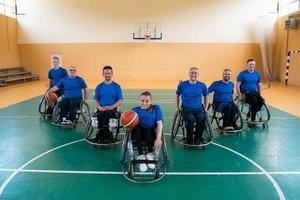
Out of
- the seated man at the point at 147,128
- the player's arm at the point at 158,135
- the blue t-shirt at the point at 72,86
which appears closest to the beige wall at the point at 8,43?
the blue t-shirt at the point at 72,86

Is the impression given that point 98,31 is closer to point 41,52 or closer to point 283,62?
point 41,52

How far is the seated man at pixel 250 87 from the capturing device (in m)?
5.17

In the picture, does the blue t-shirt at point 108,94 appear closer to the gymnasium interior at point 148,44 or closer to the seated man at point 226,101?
the seated man at point 226,101

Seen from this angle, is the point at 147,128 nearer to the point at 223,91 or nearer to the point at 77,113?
the point at 223,91

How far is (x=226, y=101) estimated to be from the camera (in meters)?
4.72

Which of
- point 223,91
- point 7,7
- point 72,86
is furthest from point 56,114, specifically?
point 7,7

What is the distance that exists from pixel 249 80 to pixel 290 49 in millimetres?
7528

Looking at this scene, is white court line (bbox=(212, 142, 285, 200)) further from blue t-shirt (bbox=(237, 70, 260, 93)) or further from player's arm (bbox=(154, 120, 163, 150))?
blue t-shirt (bbox=(237, 70, 260, 93))

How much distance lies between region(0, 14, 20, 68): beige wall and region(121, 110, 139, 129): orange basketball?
10.8 meters

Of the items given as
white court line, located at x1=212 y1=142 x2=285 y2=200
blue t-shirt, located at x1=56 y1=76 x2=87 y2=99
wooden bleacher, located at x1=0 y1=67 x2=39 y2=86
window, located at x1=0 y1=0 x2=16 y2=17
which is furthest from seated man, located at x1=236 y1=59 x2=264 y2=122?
window, located at x1=0 y1=0 x2=16 y2=17

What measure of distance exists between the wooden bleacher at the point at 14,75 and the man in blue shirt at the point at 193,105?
928 centimetres

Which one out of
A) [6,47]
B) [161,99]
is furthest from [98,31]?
[161,99]

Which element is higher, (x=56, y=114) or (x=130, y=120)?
(x=130, y=120)

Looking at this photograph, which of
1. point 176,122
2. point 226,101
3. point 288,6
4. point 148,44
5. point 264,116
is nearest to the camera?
point 176,122
